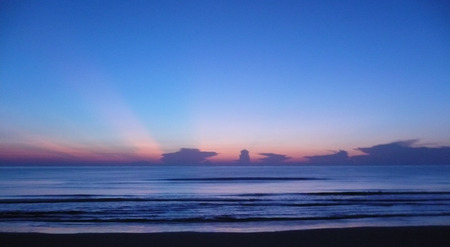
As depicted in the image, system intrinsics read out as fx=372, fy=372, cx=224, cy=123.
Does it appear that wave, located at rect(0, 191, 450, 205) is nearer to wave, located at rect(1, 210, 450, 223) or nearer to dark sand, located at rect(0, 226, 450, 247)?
wave, located at rect(1, 210, 450, 223)

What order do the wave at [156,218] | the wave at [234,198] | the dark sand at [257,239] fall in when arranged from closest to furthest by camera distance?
the dark sand at [257,239] < the wave at [156,218] < the wave at [234,198]

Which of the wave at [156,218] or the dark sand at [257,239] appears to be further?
the wave at [156,218]

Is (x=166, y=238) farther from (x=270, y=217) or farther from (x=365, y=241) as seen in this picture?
(x=270, y=217)

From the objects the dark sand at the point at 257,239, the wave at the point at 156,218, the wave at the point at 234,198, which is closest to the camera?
the dark sand at the point at 257,239

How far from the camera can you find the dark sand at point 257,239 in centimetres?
1215

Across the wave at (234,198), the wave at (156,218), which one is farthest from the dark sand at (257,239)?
the wave at (234,198)

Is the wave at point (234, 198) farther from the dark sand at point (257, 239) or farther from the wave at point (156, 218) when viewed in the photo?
the dark sand at point (257, 239)

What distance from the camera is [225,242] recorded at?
12469mm

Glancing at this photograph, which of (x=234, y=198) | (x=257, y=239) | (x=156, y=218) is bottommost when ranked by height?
(x=234, y=198)

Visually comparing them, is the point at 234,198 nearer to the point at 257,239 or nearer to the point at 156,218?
the point at 156,218

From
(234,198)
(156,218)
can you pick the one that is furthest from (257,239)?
(234,198)

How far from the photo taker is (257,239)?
1274 cm

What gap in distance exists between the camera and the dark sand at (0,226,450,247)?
1215 cm

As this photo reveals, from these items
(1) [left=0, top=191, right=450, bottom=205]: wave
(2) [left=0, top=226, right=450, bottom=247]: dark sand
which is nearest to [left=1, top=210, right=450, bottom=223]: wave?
(2) [left=0, top=226, right=450, bottom=247]: dark sand
